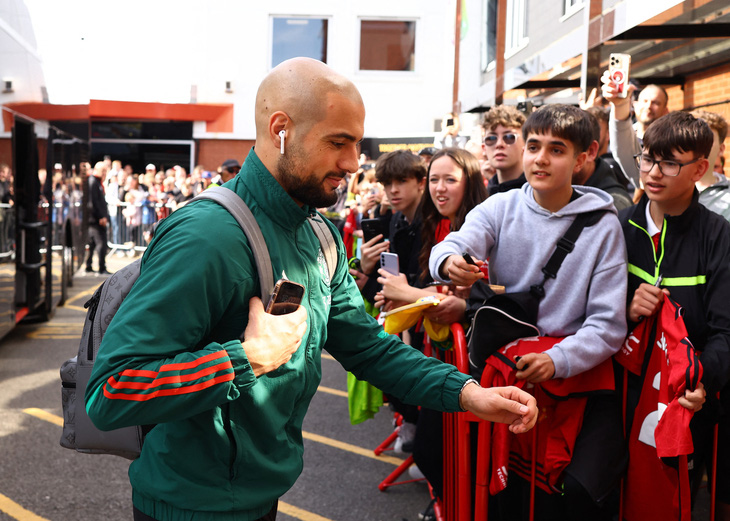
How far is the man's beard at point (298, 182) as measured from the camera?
1.94 metres

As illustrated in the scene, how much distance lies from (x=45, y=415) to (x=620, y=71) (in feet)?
16.7

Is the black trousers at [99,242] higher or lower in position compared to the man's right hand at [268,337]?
lower

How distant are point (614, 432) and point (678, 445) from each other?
0.27 metres

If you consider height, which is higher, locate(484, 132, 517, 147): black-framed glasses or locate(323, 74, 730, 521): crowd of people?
locate(484, 132, 517, 147): black-framed glasses

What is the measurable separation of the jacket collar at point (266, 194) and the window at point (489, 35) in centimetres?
1366

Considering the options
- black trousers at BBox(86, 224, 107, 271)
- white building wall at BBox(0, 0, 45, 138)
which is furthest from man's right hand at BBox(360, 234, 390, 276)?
black trousers at BBox(86, 224, 107, 271)

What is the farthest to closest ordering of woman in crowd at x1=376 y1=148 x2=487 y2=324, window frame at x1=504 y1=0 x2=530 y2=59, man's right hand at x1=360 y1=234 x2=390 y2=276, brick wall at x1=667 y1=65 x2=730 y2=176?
window frame at x1=504 y1=0 x2=530 y2=59, brick wall at x1=667 y1=65 x2=730 y2=176, man's right hand at x1=360 y1=234 x2=390 y2=276, woman in crowd at x1=376 y1=148 x2=487 y2=324

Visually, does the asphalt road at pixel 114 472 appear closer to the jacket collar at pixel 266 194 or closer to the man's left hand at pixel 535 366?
the man's left hand at pixel 535 366

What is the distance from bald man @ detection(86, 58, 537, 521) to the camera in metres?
1.67

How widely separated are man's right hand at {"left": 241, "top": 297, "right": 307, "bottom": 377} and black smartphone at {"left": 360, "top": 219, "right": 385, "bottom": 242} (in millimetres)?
3552

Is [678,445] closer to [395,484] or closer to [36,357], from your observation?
[395,484]

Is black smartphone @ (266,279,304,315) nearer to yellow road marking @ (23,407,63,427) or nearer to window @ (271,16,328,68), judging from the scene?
yellow road marking @ (23,407,63,427)

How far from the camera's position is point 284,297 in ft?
5.95

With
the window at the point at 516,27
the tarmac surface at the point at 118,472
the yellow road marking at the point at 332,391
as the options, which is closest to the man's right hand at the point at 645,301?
the tarmac surface at the point at 118,472
